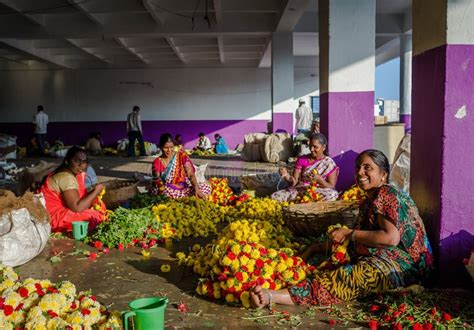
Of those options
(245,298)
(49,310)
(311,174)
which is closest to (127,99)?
(311,174)

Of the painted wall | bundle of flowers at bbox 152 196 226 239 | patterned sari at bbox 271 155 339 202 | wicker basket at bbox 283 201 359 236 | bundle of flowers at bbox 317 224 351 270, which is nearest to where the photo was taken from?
bundle of flowers at bbox 317 224 351 270

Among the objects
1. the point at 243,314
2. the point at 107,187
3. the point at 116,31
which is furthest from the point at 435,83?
the point at 116,31

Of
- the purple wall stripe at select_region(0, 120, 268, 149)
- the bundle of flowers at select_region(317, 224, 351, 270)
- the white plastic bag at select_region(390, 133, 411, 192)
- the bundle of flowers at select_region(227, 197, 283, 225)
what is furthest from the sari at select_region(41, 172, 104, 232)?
the purple wall stripe at select_region(0, 120, 268, 149)

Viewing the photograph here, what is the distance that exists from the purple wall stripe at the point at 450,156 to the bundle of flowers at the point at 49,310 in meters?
2.44

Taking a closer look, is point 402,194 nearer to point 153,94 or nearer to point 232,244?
point 232,244

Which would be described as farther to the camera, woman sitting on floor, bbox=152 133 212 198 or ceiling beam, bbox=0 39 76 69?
ceiling beam, bbox=0 39 76 69

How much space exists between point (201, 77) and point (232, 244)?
62.1 feet

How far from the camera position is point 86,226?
201 inches

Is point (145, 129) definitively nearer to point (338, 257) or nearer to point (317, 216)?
point (317, 216)

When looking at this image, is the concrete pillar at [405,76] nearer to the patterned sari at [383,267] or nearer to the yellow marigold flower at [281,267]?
the patterned sari at [383,267]

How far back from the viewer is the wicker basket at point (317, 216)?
471 cm

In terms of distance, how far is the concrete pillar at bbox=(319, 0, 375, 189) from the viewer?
6578mm

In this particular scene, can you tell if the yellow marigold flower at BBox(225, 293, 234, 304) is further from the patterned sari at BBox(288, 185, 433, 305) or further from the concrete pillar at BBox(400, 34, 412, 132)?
the concrete pillar at BBox(400, 34, 412, 132)

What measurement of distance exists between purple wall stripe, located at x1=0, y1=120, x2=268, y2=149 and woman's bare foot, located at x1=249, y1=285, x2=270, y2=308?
1888 cm
